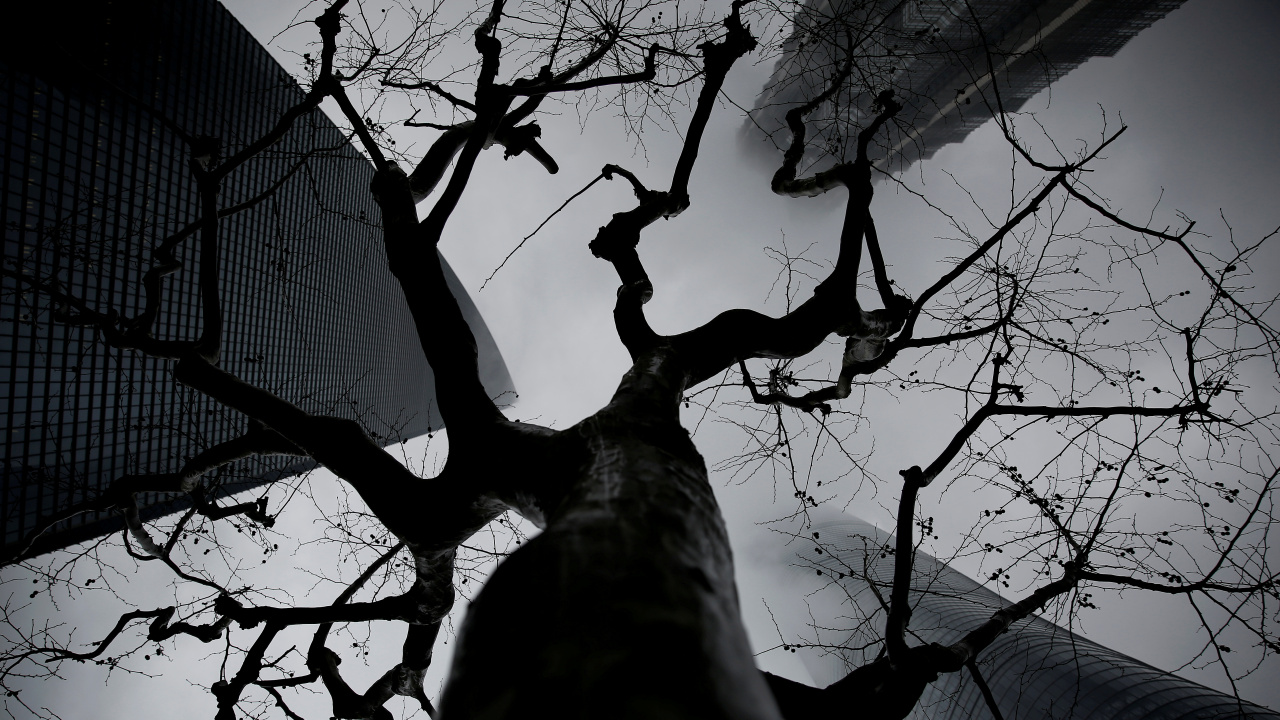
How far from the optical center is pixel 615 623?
4.10 ft

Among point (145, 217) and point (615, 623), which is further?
point (145, 217)

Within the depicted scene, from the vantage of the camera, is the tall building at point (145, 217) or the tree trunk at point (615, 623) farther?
the tall building at point (145, 217)

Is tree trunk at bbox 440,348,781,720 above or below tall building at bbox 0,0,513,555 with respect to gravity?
below

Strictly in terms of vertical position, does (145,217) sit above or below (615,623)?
above

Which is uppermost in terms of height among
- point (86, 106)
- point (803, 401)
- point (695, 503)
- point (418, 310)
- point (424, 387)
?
point (424, 387)

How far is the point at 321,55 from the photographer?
5.00 metres

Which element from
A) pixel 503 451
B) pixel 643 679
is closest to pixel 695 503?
pixel 643 679

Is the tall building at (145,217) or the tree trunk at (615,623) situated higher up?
the tall building at (145,217)

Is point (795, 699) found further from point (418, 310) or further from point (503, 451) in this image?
point (418, 310)

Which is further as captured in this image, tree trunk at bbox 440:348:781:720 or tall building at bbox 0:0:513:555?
tall building at bbox 0:0:513:555

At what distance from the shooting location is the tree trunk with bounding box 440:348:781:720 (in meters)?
1.11

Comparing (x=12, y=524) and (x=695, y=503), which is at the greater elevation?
(x=12, y=524)

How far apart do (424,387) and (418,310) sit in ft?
351

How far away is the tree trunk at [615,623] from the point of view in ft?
3.64
